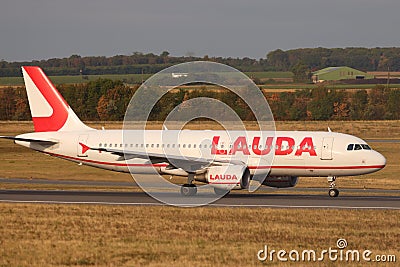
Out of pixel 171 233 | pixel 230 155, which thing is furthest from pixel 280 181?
pixel 171 233

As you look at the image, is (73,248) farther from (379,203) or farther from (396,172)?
(396,172)

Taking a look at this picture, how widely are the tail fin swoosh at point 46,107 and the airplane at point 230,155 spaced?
53.6 inches

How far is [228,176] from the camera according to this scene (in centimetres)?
3791

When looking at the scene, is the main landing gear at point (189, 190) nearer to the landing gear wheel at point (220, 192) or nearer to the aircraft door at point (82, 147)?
the landing gear wheel at point (220, 192)

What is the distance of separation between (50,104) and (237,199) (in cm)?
1377

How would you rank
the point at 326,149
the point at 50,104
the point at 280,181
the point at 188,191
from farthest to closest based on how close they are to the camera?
the point at 50,104
the point at 280,181
the point at 326,149
the point at 188,191

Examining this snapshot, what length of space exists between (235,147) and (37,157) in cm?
3016

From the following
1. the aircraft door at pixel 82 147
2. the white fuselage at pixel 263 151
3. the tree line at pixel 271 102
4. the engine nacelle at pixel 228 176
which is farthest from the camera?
the tree line at pixel 271 102

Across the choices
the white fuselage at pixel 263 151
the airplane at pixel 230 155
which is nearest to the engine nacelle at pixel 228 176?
the airplane at pixel 230 155

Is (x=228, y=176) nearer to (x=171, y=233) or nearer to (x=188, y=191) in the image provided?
(x=188, y=191)

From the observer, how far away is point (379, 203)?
35.7 meters

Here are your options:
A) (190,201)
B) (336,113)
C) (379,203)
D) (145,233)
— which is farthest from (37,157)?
(336,113)

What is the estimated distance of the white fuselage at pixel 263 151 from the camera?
39906 millimetres

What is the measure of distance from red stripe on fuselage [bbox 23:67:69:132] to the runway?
223 inches
